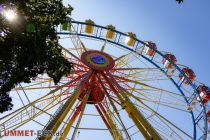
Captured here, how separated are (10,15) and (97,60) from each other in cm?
940

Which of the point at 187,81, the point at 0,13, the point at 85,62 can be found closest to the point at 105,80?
the point at 85,62

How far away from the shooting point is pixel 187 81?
75.2 feet

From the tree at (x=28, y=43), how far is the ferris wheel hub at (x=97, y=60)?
6.65 meters

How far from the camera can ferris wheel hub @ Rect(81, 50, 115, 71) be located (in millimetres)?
19641

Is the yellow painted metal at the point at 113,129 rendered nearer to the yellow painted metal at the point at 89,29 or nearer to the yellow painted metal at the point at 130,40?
the yellow painted metal at the point at 130,40

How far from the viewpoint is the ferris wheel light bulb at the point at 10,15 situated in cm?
1117

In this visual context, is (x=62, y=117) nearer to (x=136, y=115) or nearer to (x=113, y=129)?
A: (x=136, y=115)

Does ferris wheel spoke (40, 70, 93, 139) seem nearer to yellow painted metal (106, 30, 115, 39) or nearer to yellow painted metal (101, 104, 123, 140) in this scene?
yellow painted metal (101, 104, 123, 140)

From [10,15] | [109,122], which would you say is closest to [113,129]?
[109,122]

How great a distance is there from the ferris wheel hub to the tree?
21.8ft

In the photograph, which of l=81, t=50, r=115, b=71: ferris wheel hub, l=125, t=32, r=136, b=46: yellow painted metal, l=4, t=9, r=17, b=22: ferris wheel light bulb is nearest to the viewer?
l=4, t=9, r=17, b=22: ferris wheel light bulb

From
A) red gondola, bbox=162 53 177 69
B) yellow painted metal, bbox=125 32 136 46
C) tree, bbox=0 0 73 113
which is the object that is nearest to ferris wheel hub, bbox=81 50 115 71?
yellow painted metal, bbox=125 32 136 46

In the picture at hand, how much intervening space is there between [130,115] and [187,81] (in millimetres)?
7454

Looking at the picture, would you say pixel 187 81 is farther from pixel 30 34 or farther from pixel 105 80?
pixel 30 34
